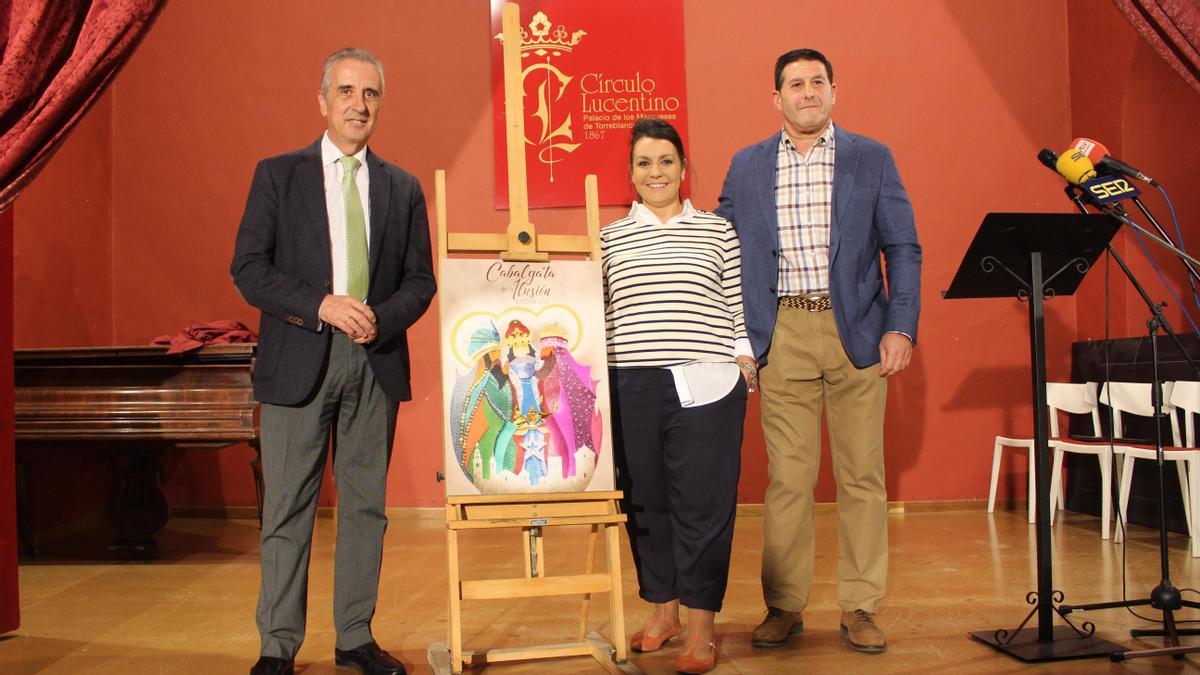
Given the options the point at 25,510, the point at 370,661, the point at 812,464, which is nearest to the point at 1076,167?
the point at 812,464

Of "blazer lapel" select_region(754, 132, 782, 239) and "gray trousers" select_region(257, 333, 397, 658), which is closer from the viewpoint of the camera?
"gray trousers" select_region(257, 333, 397, 658)

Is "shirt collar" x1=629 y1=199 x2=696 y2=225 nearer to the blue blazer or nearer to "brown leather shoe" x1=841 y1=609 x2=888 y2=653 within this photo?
the blue blazer

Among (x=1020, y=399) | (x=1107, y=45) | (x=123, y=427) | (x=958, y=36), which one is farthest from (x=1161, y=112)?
(x=123, y=427)

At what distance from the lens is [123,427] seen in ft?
14.0

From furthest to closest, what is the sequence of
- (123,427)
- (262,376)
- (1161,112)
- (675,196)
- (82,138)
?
(82,138) → (1161,112) → (123,427) → (675,196) → (262,376)

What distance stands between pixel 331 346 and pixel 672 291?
96cm

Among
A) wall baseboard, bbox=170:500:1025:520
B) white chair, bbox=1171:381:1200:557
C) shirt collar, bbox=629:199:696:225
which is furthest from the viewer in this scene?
wall baseboard, bbox=170:500:1025:520

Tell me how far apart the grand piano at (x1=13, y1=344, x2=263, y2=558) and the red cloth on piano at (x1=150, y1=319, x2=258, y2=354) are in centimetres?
5

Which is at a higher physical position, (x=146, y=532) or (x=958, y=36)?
(x=958, y=36)

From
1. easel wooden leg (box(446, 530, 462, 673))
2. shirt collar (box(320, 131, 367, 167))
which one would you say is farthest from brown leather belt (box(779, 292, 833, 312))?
shirt collar (box(320, 131, 367, 167))

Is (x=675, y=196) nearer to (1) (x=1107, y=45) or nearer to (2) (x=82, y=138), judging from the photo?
(1) (x=1107, y=45)

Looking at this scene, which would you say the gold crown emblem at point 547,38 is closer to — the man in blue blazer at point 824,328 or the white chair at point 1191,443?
the man in blue blazer at point 824,328

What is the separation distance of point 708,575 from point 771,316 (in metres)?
0.80

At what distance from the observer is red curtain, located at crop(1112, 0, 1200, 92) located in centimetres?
305
